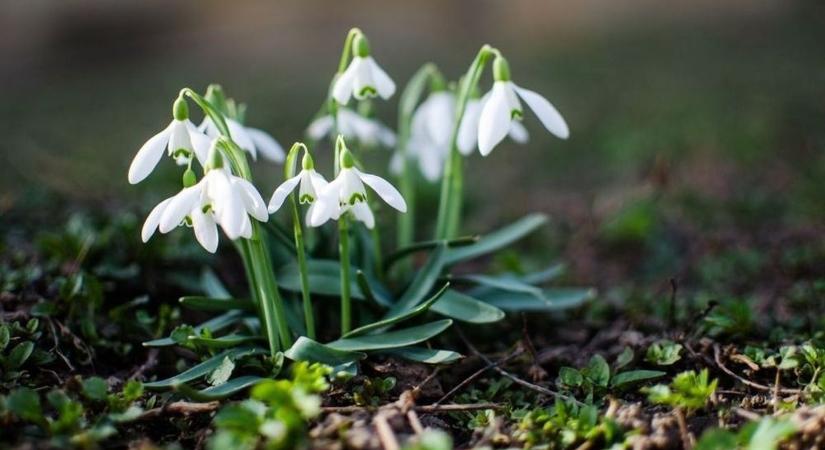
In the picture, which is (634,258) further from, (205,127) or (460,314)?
(205,127)

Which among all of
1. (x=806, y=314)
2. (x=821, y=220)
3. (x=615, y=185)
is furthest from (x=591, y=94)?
(x=806, y=314)

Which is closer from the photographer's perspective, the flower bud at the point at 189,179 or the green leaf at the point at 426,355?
the flower bud at the point at 189,179

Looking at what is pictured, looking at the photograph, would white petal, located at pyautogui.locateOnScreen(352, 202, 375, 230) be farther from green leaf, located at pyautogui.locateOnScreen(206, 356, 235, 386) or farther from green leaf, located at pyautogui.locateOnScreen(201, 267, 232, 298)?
green leaf, located at pyautogui.locateOnScreen(201, 267, 232, 298)

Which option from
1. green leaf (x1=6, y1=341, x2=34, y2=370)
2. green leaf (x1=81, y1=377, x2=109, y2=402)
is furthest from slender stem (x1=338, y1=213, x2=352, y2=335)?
green leaf (x1=6, y1=341, x2=34, y2=370)

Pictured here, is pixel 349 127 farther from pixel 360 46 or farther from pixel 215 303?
pixel 215 303

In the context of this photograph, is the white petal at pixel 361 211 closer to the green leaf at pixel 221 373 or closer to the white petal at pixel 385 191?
the white petal at pixel 385 191

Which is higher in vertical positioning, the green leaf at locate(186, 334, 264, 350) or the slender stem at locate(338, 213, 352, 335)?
the slender stem at locate(338, 213, 352, 335)

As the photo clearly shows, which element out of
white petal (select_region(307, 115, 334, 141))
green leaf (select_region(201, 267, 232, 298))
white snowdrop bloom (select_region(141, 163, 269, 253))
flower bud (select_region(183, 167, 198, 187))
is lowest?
green leaf (select_region(201, 267, 232, 298))

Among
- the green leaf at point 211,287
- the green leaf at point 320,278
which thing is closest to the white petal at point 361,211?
the green leaf at point 320,278
